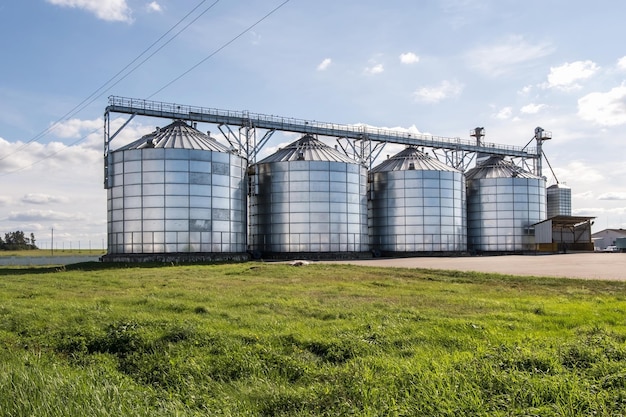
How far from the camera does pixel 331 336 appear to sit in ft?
42.9

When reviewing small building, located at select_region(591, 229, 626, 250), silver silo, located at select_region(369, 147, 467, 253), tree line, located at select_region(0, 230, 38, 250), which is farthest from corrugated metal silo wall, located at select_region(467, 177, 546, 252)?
tree line, located at select_region(0, 230, 38, 250)

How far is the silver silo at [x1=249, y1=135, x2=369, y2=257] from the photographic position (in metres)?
65.9

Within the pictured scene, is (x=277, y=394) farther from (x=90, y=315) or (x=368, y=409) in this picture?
(x=90, y=315)

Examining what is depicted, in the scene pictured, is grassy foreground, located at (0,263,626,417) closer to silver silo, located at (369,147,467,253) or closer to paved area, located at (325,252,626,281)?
paved area, located at (325,252,626,281)

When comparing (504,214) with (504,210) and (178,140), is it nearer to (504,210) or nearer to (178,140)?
(504,210)

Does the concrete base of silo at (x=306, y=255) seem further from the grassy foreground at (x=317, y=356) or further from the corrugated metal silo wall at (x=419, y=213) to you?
the grassy foreground at (x=317, y=356)

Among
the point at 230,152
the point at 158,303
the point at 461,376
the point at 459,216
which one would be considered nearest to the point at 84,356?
the point at 158,303

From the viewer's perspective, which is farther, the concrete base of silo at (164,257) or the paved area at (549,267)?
the concrete base of silo at (164,257)

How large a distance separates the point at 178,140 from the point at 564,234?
64693mm

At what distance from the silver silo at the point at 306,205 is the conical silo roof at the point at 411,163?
36.3 ft

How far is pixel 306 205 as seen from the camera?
66.2 meters

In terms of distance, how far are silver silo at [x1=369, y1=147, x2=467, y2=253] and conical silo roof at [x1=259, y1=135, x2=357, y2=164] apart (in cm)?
952

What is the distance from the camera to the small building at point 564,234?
7955cm

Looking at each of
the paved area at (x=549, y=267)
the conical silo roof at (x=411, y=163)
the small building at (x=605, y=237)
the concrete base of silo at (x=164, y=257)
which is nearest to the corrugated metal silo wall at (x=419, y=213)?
the conical silo roof at (x=411, y=163)
